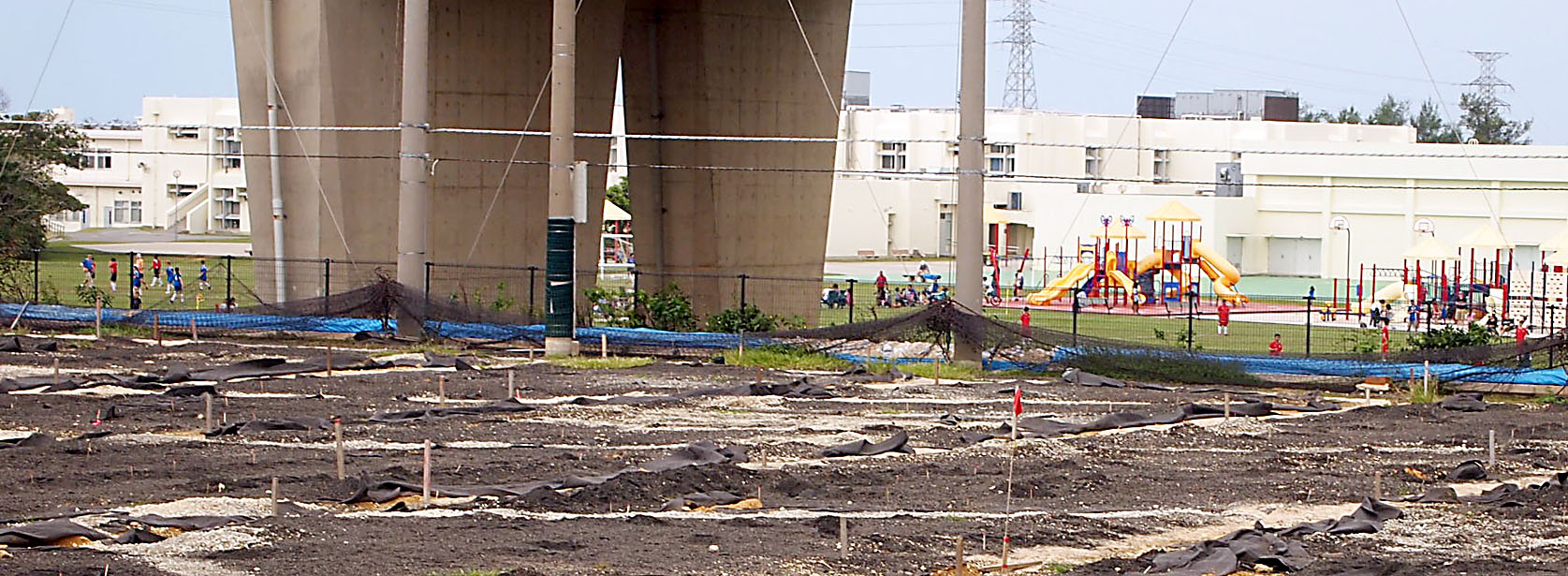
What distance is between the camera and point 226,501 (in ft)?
45.1

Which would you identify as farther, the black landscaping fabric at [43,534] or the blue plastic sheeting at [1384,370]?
the blue plastic sheeting at [1384,370]

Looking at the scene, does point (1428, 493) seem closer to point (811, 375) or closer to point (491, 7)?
point (811, 375)

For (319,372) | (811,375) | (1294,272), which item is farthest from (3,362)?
(1294,272)

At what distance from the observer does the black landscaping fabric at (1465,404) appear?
2253cm

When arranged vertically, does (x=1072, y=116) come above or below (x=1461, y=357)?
above

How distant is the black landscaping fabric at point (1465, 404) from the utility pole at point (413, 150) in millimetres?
15744

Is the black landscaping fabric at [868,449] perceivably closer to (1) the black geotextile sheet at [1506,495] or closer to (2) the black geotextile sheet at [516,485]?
(2) the black geotextile sheet at [516,485]

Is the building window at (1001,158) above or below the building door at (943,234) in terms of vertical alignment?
above

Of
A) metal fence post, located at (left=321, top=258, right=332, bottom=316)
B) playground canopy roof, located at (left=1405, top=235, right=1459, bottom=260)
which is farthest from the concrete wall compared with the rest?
playground canopy roof, located at (left=1405, top=235, right=1459, bottom=260)

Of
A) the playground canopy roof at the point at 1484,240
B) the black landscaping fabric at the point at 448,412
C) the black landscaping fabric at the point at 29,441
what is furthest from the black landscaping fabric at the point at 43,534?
the playground canopy roof at the point at 1484,240

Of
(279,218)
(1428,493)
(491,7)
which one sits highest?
(491,7)

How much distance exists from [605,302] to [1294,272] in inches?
2297

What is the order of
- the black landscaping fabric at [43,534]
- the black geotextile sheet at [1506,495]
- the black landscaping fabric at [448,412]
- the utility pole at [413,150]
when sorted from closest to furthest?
the black landscaping fabric at [43,534]
the black geotextile sheet at [1506,495]
the black landscaping fabric at [448,412]
the utility pole at [413,150]

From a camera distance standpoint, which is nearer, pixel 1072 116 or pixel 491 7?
pixel 491 7
